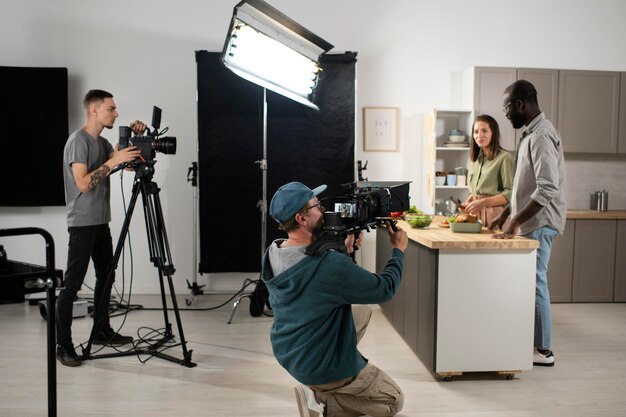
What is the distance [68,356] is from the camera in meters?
3.28

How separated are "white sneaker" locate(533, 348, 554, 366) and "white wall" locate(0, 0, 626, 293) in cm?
230

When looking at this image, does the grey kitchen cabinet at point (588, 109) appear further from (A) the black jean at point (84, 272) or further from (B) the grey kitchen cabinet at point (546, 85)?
(A) the black jean at point (84, 272)

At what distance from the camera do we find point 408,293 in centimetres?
350

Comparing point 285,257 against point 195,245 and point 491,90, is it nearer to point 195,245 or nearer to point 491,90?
point 195,245

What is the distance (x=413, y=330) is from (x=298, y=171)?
2.13m

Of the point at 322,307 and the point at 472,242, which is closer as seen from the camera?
the point at 322,307

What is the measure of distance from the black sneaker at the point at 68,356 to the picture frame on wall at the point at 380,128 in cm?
312

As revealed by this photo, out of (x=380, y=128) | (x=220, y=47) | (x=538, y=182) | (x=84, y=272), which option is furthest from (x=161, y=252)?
(x=380, y=128)

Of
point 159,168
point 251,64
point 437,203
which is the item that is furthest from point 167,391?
point 437,203

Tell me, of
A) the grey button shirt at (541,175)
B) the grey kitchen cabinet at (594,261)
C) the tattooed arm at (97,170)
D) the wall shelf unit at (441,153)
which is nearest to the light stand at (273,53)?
the tattooed arm at (97,170)

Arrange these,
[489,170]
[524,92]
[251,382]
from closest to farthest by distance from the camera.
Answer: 1. [251,382]
2. [524,92]
3. [489,170]

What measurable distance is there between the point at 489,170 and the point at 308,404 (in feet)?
7.53

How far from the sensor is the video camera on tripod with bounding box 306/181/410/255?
2.13m

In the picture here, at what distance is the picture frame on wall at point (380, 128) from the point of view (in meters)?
5.32
